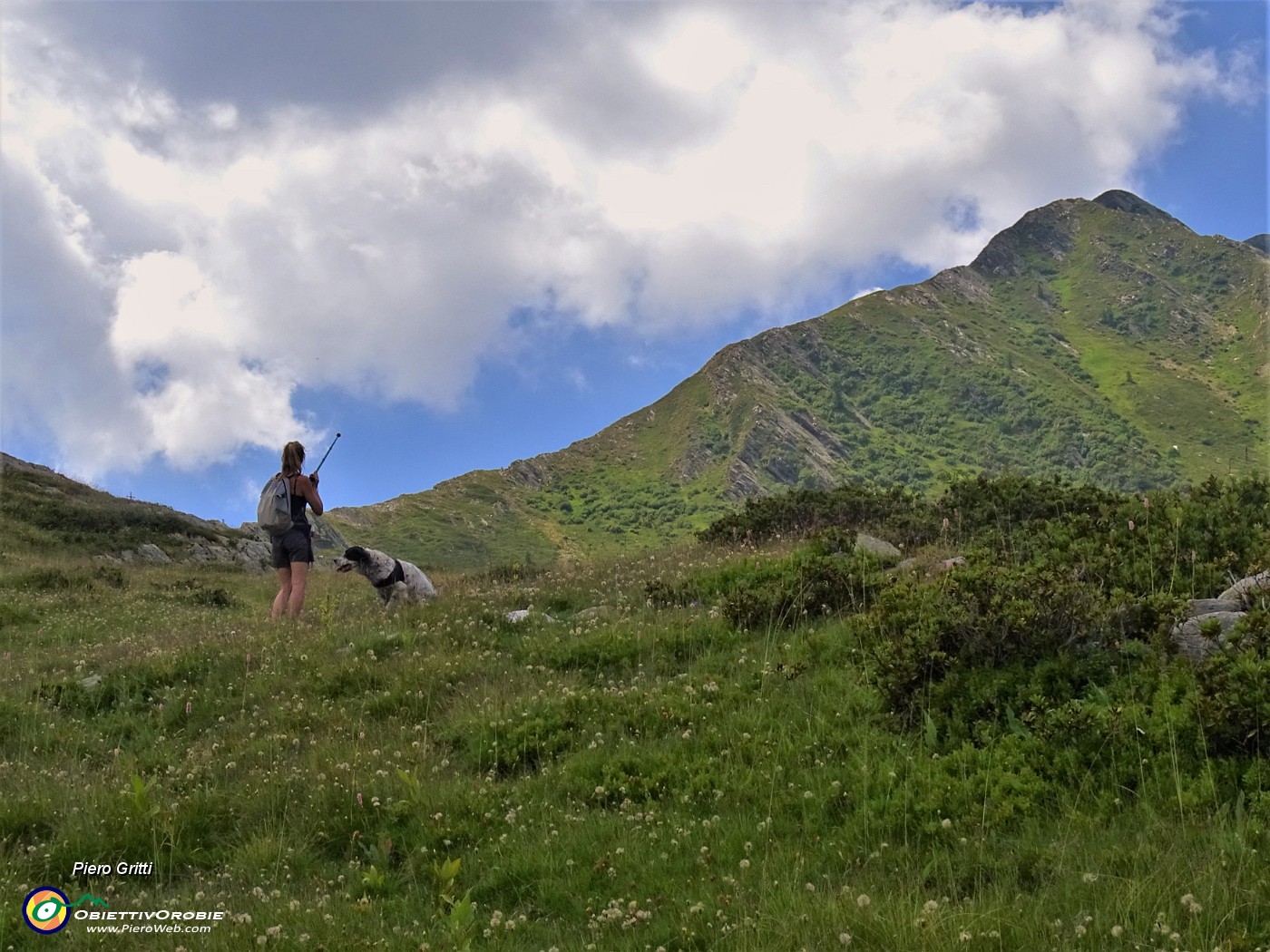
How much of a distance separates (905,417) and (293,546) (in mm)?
154659

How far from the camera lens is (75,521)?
3123 cm

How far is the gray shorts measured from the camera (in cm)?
1115

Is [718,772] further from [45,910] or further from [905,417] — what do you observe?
[905,417]

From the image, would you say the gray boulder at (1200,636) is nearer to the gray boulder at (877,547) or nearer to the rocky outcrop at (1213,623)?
the rocky outcrop at (1213,623)

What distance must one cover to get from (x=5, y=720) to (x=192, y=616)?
7601mm

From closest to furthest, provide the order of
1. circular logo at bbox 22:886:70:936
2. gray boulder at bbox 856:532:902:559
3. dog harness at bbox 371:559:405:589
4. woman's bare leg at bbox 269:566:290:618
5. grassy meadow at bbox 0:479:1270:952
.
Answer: grassy meadow at bbox 0:479:1270:952, circular logo at bbox 22:886:70:936, gray boulder at bbox 856:532:902:559, woman's bare leg at bbox 269:566:290:618, dog harness at bbox 371:559:405:589

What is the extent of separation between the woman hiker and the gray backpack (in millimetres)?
124

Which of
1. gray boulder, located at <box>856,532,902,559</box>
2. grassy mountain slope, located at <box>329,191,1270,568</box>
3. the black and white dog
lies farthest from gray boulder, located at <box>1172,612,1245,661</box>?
grassy mountain slope, located at <box>329,191,1270,568</box>

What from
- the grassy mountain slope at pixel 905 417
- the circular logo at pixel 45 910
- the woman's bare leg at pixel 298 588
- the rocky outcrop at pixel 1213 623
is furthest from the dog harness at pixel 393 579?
the grassy mountain slope at pixel 905 417

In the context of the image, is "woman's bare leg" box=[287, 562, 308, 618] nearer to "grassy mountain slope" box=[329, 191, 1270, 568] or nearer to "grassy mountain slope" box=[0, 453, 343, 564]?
"grassy mountain slope" box=[0, 453, 343, 564]

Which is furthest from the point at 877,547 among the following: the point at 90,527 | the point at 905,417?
the point at 905,417

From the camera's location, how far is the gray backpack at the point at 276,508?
10.9 meters

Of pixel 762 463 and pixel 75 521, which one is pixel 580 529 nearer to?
pixel 762 463

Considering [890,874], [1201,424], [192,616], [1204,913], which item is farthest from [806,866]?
[1201,424]
